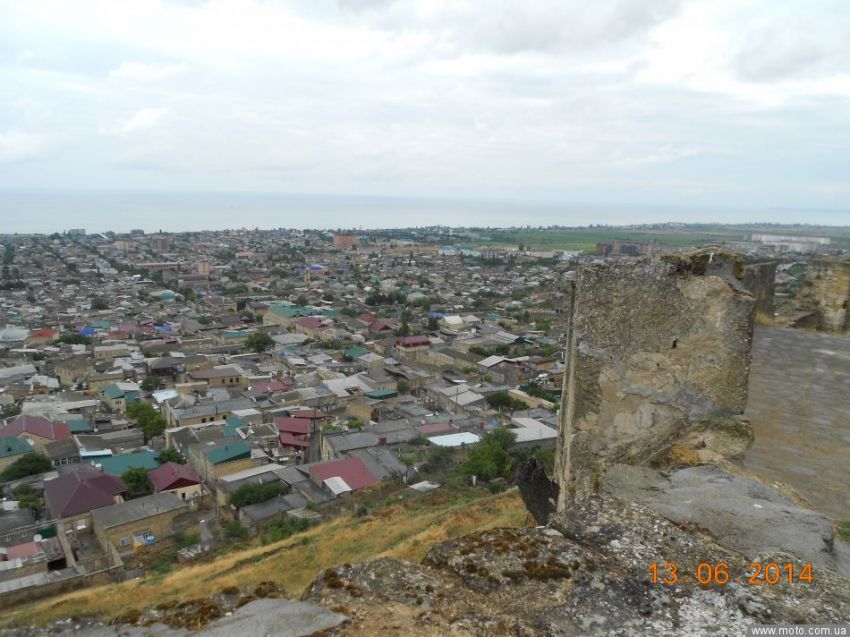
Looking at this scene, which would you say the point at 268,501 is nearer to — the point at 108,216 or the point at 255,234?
the point at 255,234

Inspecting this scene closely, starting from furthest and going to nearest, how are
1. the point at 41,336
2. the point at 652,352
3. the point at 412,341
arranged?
1. the point at 41,336
2. the point at 412,341
3. the point at 652,352

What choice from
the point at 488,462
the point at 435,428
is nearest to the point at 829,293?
the point at 488,462

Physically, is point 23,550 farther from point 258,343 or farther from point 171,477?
point 258,343

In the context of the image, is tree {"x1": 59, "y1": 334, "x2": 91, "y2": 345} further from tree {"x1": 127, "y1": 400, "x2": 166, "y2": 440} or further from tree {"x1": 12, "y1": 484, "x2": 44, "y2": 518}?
tree {"x1": 12, "y1": 484, "x2": 44, "y2": 518}

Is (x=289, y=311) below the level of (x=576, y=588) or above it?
below

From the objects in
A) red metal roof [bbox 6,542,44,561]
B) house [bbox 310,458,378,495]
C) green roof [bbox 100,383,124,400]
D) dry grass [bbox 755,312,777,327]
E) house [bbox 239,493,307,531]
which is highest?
dry grass [bbox 755,312,777,327]

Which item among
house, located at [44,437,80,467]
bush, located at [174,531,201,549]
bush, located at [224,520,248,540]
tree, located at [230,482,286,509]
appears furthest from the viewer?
house, located at [44,437,80,467]

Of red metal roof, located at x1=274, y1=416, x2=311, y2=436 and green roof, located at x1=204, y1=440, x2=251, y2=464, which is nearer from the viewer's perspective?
green roof, located at x1=204, y1=440, x2=251, y2=464

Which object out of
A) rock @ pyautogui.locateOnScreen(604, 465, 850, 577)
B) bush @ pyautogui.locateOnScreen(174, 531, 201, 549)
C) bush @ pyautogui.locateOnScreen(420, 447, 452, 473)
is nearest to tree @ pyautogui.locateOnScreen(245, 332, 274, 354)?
bush @ pyautogui.locateOnScreen(420, 447, 452, 473)
